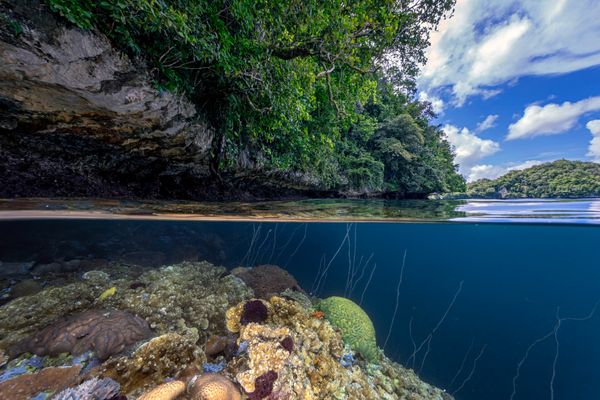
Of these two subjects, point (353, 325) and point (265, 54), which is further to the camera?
point (353, 325)

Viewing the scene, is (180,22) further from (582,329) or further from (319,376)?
(582,329)

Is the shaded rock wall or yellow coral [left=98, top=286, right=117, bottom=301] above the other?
the shaded rock wall

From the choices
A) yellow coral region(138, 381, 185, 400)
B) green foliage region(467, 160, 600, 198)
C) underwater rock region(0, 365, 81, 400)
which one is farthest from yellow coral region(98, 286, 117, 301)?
green foliage region(467, 160, 600, 198)

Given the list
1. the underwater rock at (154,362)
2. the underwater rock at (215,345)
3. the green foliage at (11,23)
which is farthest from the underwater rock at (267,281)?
the green foliage at (11,23)

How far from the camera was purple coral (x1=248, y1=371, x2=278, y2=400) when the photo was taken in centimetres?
423

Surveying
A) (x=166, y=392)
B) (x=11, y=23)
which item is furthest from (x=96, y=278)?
(x=11, y=23)

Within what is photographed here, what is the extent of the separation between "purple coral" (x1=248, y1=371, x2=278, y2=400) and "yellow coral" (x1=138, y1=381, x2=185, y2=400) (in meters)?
1.25

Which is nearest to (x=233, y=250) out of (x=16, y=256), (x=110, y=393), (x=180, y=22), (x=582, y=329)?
(x=16, y=256)

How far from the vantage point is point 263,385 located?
4.32m

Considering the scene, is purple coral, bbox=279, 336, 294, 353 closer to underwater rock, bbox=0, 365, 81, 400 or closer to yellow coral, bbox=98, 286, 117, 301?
underwater rock, bbox=0, 365, 81, 400

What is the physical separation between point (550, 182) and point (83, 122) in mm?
20761

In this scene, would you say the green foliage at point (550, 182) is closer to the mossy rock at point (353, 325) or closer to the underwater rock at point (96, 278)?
the mossy rock at point (353, 325)

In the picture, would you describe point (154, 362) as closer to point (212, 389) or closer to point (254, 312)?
point (212, 389)

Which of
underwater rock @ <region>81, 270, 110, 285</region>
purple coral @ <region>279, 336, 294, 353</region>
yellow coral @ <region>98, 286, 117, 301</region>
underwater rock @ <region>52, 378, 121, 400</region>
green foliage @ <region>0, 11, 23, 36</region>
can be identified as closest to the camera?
green foliage @ <region>0, 11, 23, 36</region>
